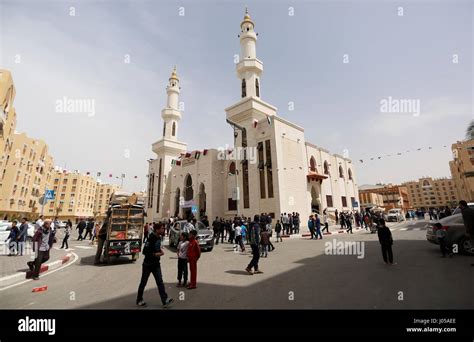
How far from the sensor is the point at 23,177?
41.3 meters

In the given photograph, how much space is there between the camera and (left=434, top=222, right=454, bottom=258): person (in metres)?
8.02

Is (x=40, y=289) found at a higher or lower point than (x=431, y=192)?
lower

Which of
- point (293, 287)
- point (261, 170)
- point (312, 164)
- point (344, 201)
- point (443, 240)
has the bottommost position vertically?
point (293, 287)

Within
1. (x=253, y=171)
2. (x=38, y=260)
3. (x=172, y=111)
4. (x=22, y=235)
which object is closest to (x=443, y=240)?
(x=38, y=260)

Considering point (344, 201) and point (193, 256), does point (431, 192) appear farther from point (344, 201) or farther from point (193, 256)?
point (193, 256)

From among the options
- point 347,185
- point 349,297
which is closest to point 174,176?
point 347,185

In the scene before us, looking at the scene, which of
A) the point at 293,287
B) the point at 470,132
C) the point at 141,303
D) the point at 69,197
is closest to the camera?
the point at 141,303

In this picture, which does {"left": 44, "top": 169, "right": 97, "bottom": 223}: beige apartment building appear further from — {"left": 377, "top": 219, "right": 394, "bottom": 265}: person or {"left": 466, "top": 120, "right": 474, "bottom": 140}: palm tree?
{"left": 466, "top": 120, "right": 474, "bottom": 140}: palm tree

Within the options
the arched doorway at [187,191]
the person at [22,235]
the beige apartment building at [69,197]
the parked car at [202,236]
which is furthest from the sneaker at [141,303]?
the beige apartment building at [69,197]

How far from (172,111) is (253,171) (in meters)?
23.7

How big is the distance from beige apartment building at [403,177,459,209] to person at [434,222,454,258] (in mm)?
116129

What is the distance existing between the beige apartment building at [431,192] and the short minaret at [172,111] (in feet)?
357

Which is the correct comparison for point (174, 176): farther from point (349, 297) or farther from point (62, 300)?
point (349, 297)

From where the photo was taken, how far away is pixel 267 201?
25.0 m
